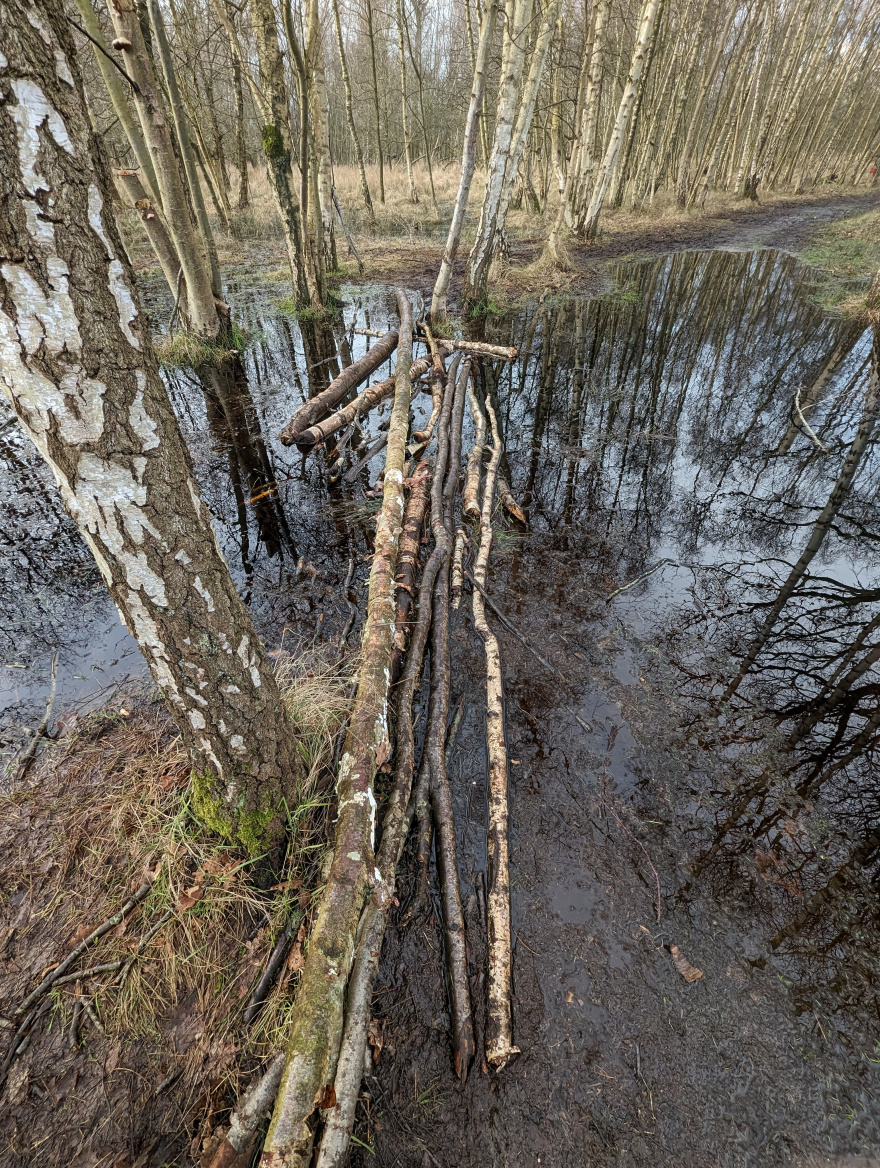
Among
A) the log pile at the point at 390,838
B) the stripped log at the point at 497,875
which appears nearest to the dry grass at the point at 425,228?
the log pile at the point at 390,838

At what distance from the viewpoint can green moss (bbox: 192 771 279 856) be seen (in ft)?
8.13

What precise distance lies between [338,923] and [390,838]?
62 centimetres

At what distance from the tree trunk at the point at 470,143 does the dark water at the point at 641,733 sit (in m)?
3.72

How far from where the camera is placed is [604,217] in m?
22.0

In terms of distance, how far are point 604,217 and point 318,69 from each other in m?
15.2

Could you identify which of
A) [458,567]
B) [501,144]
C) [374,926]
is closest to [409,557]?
[458,567]

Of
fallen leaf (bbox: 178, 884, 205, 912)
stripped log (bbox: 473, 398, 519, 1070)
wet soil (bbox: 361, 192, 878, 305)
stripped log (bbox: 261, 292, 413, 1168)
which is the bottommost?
stripped log (bbox: 473, 398, 519, 1070)

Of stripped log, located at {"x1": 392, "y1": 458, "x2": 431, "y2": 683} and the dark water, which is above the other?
stripped log, located at {"x1": 392, "y1": 458, "x2": 431, "y2": 683}

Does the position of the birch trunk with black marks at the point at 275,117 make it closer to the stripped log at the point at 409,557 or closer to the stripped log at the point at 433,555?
the stripped log at the point at 433,555

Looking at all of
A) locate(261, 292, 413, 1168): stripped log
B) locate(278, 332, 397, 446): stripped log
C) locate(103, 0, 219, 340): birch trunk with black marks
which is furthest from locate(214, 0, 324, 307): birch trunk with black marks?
locate(261, 292, 413, 1168): stripped log

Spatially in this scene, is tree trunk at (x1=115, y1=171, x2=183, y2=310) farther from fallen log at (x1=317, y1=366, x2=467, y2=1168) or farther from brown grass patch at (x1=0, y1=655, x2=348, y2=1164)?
brown grass patch at (x1=0, y1=655, x2=348, y2=1164)

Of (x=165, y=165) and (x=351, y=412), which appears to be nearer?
(x=351, y=412)

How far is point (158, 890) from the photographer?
2426mm

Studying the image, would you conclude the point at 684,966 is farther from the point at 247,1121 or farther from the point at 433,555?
the point at 433,555
